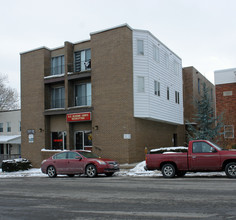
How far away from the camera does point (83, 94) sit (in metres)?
26.7

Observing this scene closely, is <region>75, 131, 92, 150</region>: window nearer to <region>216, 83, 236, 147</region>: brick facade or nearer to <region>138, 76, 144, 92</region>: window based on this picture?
<region>138, 76, 144, 92</region>: window

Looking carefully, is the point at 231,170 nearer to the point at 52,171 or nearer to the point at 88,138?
the point at 52,171

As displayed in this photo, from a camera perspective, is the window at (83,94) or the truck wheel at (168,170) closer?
the truck wheel at (168,170)

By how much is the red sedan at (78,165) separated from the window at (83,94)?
8.74 meters

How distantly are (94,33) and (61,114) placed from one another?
756 centimetres

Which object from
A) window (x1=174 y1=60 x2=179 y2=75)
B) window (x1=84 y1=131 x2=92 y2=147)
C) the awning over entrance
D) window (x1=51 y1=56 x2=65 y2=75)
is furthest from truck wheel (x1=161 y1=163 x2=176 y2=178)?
the awning over entrance

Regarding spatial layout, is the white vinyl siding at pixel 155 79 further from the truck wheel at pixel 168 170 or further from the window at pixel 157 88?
the truck wheel at pixel 168 170

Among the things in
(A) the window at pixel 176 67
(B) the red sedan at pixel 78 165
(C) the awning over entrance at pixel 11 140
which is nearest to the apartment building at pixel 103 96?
(A) the window at pixel 176 67

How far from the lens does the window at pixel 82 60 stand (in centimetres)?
2659

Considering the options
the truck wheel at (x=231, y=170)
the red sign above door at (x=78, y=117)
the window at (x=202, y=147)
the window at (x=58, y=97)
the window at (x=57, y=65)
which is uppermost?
the window at (x=57, y=65)

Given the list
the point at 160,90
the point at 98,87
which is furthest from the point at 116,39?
the point at 160,90

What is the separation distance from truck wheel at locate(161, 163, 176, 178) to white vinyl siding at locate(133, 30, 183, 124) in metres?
9.03

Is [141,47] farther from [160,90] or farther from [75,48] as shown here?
[75,48]

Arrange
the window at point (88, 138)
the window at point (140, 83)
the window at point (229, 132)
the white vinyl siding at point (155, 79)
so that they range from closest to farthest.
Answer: the white vinyl siding at point (155, 79) → the window at point (140, 83) → the window at point (88, 138) → the window at point (229, 132)
